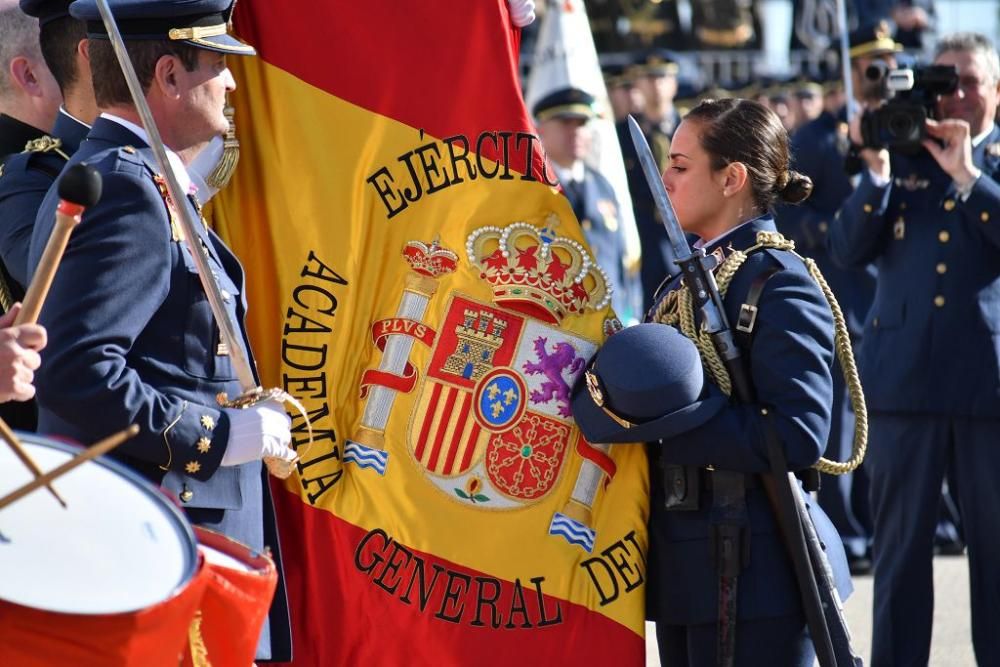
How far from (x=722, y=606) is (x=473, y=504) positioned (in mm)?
576

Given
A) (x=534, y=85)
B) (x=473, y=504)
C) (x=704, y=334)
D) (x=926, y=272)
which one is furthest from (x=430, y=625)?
(x=534, y=85)

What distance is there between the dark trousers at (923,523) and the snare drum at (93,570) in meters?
3.11

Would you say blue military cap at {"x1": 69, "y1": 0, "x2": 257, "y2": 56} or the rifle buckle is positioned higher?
blue military cap at {"x1": 69, "y1": 0, "x2": 257, "y2": 56}

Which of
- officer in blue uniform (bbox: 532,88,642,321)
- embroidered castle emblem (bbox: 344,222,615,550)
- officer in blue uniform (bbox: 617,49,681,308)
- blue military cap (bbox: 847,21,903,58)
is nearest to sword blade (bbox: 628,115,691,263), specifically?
embroidered castle emblem (bbox: 344,222,615,550)

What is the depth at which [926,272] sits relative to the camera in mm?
4777

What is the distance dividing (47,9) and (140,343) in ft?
2.73

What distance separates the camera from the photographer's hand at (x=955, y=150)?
4.60m

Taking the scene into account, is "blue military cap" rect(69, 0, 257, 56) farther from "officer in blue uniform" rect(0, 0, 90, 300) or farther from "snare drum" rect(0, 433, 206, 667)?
"snare drum" rect(0, 433, 206, 667)

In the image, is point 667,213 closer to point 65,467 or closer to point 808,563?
point 808,563

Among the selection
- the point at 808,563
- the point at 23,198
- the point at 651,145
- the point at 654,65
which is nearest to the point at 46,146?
the point at 23,198

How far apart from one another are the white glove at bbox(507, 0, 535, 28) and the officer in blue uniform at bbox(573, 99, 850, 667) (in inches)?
18.3

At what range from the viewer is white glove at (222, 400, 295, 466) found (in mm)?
2656

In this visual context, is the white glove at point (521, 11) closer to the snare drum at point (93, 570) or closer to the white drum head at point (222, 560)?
the white drum head at point (222, 560)

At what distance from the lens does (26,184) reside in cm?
315
